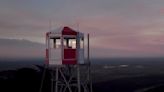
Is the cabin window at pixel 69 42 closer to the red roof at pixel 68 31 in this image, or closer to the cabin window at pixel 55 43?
the cabin window at pixel 55 43

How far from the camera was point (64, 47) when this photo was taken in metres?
26.7

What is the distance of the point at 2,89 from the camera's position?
51719 mm

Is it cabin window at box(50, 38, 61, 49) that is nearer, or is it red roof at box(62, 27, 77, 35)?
red roof at box(62, 27, 77, 35)

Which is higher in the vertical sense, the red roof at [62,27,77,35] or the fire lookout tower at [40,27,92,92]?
the red roof at [62,27,77,35]

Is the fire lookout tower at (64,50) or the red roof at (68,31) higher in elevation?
the red roof at (68,31)

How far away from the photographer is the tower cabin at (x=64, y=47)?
86.9ft

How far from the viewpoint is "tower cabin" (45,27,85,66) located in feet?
86.9

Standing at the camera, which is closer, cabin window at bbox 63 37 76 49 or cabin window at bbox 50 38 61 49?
cabin window at bbox 50 38 61 49

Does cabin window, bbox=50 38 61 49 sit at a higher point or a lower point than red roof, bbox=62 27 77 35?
lower

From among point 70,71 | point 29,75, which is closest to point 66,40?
point 70,71

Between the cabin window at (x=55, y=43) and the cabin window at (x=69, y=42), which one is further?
the cabin window at (x=69, y=42)

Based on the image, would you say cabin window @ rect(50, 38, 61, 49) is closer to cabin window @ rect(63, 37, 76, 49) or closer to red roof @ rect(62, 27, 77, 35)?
cabin window @ rect(63, 37, 76, 49)

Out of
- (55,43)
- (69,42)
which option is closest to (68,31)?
(69,42)

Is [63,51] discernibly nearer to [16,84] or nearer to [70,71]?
[70,71]
